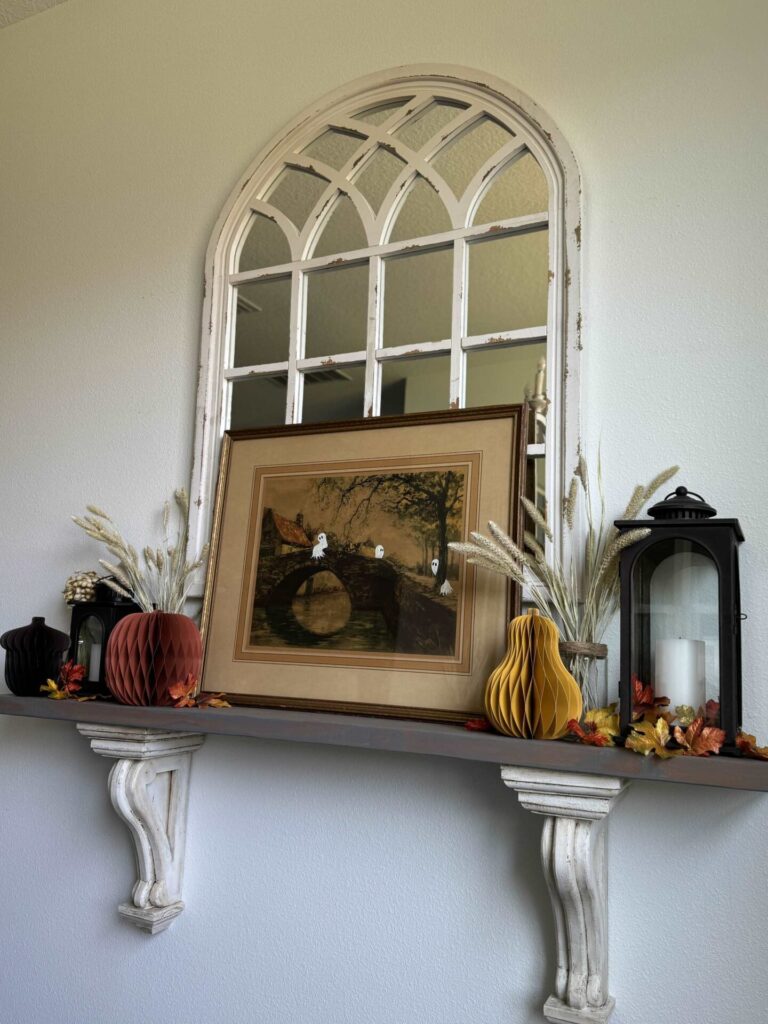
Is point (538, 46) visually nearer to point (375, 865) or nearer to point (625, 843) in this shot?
point (625, 843)

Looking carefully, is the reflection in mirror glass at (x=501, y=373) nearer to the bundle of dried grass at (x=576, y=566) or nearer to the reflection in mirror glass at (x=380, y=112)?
the bundle of dried grass at (x=576, y=566)

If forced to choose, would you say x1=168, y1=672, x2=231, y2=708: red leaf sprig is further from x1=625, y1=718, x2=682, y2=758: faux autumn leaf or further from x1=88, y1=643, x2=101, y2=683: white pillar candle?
x1=625, y1=718, x2=682, y2=758: faux autumn leaf

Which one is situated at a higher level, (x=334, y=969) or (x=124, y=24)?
(x=124, y=24)

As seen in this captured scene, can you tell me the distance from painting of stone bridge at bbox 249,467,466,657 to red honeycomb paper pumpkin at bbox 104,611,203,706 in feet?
0.43

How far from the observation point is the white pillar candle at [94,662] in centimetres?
181

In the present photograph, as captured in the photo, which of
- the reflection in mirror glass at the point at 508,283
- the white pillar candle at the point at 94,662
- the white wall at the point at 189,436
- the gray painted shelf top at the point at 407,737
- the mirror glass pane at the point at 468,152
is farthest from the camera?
the white pillar candle at the point at 94,662

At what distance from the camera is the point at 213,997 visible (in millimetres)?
1636

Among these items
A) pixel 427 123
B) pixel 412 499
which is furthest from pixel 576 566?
pixel 427 123

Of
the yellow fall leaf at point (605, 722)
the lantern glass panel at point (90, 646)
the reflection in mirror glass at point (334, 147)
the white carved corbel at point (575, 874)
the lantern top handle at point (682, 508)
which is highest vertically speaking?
the reflection in mirror glass at point (334, 147)

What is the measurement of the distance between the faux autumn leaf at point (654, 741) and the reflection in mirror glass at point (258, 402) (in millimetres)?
932

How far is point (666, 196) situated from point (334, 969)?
145 cm

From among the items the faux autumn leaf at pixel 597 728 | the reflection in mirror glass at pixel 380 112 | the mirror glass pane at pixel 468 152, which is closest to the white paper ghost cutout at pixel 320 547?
the faux autumn leaf at pixel 597 728

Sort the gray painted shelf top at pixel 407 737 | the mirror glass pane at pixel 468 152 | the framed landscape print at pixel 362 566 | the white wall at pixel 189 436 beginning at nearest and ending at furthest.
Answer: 1. the gray painted shelf top at pixel 407 737
2. the white wall at pixel 189 436
3. the framed landscape print at pixel 362 566
4. the mirror glass pane at pixel 468 152

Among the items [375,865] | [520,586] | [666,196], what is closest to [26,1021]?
[375,865]
